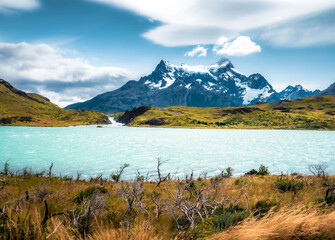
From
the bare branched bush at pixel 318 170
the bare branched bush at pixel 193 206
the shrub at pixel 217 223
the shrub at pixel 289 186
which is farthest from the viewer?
the bare branched bush at pixel 318 170

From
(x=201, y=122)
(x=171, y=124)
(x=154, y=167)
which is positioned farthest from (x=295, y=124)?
(x=154, y=167)

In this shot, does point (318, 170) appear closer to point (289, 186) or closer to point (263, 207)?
point (289, 186)

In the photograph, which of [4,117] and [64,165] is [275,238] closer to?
[64,165]

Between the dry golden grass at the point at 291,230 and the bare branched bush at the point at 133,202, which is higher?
the dry golden grass at the point at 291,230

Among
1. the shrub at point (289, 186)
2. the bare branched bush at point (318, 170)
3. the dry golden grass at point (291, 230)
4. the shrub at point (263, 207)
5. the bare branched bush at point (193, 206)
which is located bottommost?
the bare branched bush at point (318, 170)

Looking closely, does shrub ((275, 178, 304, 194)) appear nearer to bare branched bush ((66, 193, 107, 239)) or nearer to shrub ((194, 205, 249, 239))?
shrub ((194, 205, 249, 239))

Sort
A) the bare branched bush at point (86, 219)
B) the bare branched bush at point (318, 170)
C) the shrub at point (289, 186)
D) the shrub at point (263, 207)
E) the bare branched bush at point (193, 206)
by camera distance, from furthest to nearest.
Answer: the bare branched bush at point (318, 170)
the shrub at point (289, 186)
the shrub at point (263, 207)
the bare branched bush at point (193, 206)
the bare branched bush at point (86, 219)

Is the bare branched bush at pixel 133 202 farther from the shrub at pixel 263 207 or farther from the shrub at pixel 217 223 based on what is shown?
the shrub at pixel 263 207

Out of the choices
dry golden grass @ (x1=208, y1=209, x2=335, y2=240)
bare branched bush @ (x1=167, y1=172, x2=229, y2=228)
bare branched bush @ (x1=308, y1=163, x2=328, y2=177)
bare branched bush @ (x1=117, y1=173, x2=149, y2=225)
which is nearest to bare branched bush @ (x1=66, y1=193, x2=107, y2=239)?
bare branched bush @ (x1=117, y1=173, x2=149, y2=225)

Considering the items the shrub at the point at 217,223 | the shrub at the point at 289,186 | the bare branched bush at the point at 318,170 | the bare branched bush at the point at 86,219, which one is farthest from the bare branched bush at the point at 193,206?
the bare branched bush at the point at 318,170

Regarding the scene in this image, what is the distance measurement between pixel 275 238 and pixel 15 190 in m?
15.4

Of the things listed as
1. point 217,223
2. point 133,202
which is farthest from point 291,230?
point 133,202

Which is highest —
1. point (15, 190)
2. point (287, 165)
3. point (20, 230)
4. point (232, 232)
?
point (232, 232)

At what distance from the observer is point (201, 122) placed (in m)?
196
